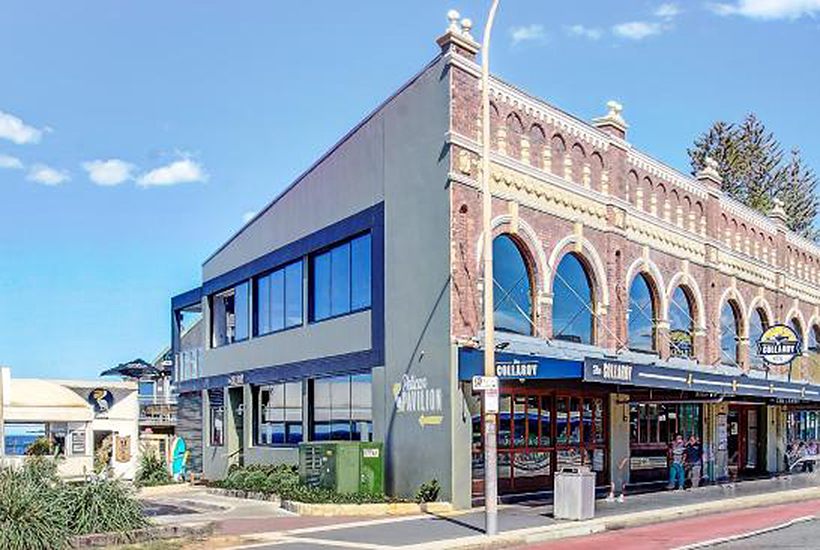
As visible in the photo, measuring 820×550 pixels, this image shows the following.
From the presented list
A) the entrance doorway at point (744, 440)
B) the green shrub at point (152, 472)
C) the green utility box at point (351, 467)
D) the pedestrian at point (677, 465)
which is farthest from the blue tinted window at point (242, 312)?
the entrance doorway at point (744, 440)

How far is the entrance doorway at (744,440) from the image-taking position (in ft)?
121

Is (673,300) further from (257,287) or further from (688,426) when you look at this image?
(257,287)

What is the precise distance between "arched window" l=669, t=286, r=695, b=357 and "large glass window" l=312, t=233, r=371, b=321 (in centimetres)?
1074

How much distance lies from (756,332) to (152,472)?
74.5 ft

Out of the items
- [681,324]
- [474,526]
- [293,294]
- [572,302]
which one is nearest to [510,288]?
[572,302]

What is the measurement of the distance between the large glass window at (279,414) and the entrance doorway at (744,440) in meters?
15.9

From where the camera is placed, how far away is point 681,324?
32.8m

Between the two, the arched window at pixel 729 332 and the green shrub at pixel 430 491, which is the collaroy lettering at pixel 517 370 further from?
the arched window at pixel 729 332

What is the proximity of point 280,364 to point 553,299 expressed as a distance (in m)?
9.14

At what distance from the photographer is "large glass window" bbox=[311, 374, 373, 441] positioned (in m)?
25.6

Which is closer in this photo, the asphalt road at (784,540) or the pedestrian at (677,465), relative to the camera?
the asphalt road at (784,540)

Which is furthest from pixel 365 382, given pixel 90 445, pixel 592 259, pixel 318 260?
pixel 90 445

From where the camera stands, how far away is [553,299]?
26094mm

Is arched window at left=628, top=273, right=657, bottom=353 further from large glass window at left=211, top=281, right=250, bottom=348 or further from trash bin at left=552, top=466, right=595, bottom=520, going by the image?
large glass window at left=211, top=281, right=250, bottom=348
